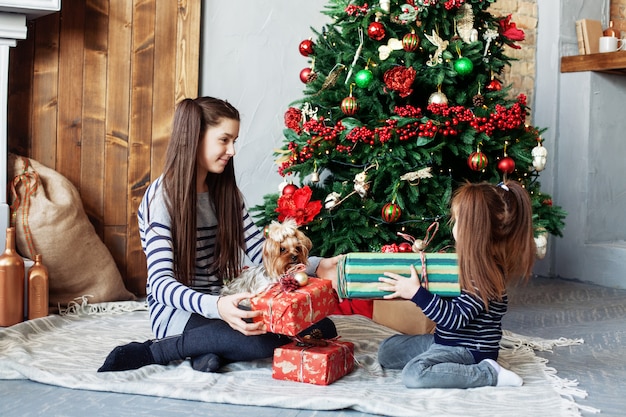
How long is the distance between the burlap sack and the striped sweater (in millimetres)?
1796

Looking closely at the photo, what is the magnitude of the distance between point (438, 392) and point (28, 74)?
2400 mm

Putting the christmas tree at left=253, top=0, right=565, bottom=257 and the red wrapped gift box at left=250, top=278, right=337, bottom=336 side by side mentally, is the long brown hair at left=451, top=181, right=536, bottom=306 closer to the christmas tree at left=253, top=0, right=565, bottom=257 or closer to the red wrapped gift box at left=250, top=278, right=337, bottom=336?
the red wrapped gift box at left=250, top=278, right=337, bottom=336

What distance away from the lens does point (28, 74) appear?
11.2 feet

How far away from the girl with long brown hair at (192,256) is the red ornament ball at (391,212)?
2.28ft

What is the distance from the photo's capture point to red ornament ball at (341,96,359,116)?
10.5 feet

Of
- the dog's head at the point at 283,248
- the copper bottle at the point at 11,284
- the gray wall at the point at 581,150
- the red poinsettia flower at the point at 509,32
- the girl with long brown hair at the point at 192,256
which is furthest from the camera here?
the gray wall at the point at 581,150

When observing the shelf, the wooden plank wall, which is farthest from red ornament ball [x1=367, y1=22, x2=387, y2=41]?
the shelf

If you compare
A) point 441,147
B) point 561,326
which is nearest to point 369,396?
point 441,147

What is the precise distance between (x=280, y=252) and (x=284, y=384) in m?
0.39

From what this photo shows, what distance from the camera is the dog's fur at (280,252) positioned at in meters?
2.11

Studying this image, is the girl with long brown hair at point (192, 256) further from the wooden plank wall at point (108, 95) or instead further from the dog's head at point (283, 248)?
the wooden plank wall at point (108, 95)

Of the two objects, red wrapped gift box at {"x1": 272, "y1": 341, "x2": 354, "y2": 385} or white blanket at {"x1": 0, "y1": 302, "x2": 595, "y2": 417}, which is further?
red wrapped gift box at {"x1": 272, "y1": 341, "x2": 354, "y2": 385}

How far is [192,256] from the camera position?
2.36 meters

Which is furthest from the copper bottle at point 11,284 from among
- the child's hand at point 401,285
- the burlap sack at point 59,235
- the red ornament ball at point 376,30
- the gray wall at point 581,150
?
the gray wall at point 581,150
